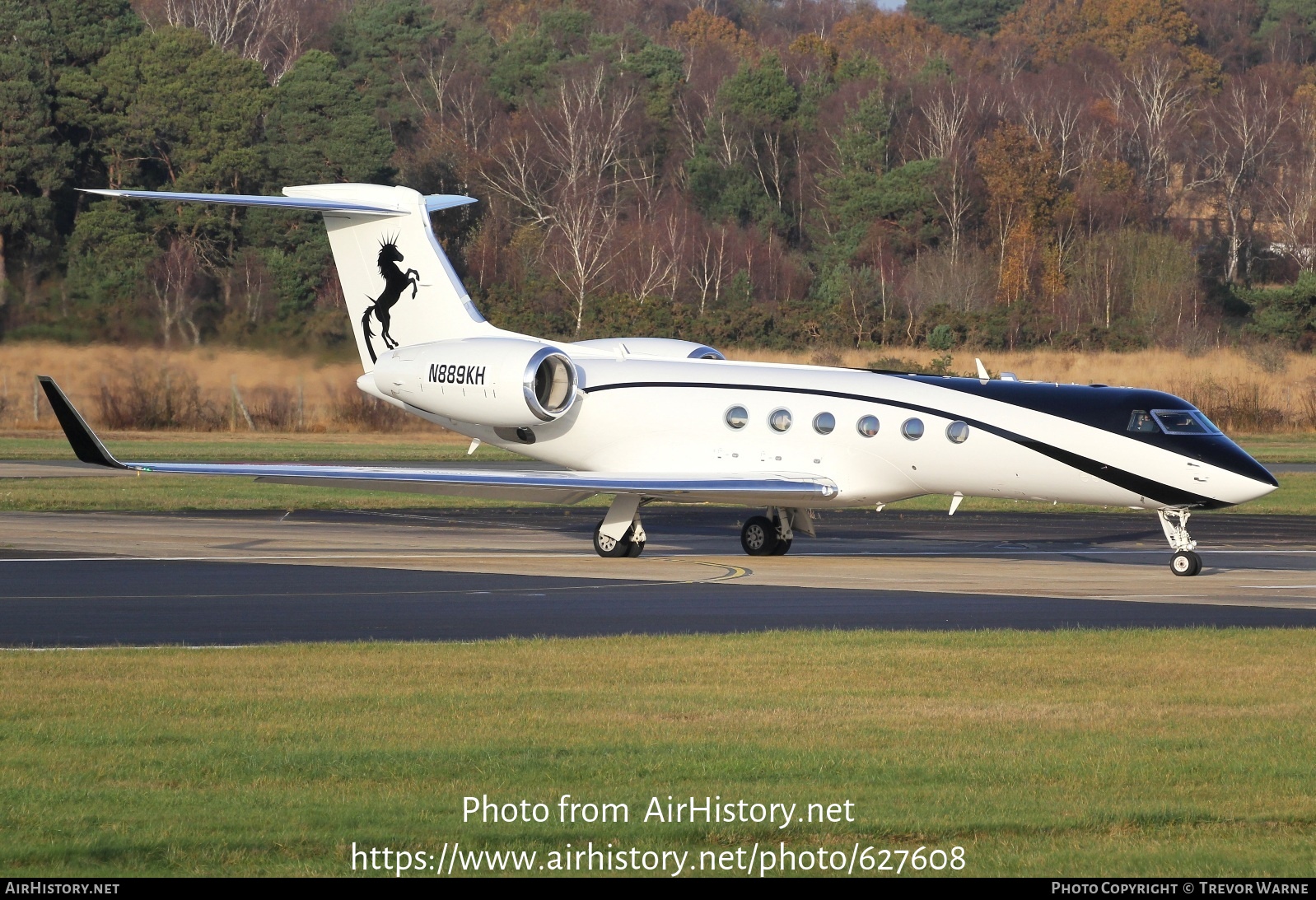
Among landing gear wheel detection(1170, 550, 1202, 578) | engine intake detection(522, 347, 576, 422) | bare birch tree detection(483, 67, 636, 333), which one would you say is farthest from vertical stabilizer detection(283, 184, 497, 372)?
bare birch tree detection(483, 67, 636, 333)

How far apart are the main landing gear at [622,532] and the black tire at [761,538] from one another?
1476mm

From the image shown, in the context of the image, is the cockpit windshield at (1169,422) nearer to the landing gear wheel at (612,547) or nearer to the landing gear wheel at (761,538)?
the landing gear wheel at (761,538)

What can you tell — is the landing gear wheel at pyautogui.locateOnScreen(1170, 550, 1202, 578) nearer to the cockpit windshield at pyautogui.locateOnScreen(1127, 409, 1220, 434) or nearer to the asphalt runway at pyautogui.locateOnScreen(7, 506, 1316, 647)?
the asphalt runway at pyautogui.locateOnScreen(7, 506, 1316, 647)

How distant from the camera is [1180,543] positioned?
20.1 meters

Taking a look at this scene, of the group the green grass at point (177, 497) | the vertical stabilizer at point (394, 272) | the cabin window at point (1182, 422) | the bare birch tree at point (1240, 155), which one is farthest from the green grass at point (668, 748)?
the bare birch tree at point (1240, 155)

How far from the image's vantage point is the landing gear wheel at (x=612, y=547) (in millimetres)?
22156

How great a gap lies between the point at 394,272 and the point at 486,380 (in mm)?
2898

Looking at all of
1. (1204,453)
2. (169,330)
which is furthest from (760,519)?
(169,330)

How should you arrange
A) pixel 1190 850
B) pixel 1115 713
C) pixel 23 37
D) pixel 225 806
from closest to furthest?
pixel 1190 850 → pixel 225 806 → pixel 1115 713 → pixel 23 37

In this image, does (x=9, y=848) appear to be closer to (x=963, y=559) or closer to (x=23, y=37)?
(x=963, y=559)

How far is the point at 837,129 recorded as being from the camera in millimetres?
87000

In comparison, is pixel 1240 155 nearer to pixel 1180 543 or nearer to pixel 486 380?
pixel 1180 543

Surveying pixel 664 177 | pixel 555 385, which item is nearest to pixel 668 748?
pixel 555 385
